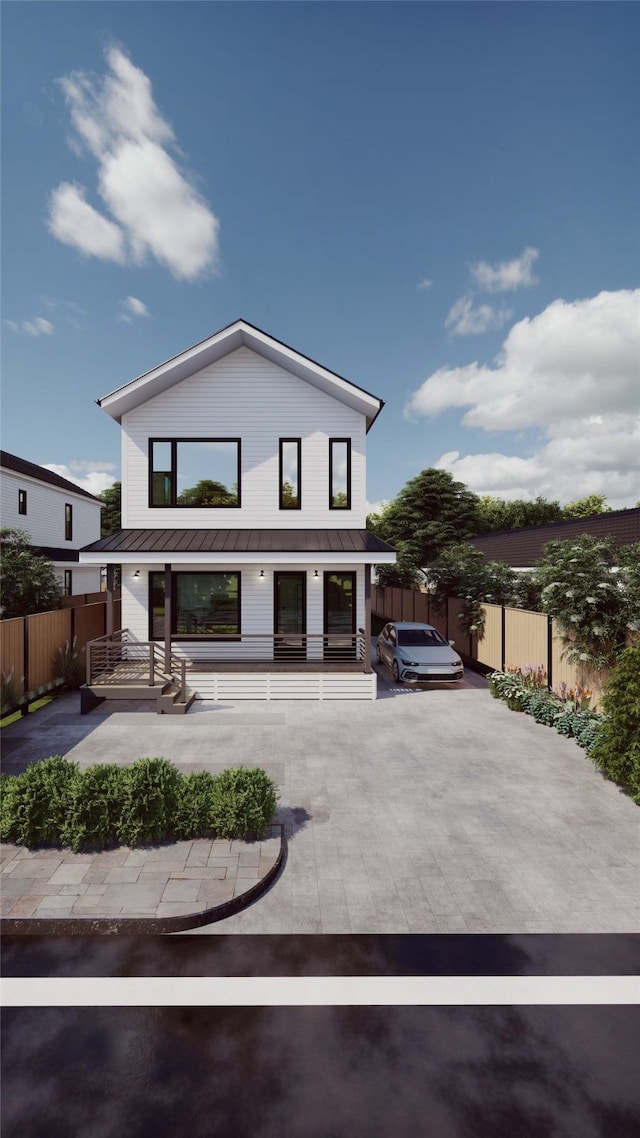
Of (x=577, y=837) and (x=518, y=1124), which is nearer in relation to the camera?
(x=518, y=1124)

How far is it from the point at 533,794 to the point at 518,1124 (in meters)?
4.92

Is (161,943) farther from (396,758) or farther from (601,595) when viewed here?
(601,595)

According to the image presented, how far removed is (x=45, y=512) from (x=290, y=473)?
18.6 m

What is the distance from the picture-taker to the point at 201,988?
163 inches

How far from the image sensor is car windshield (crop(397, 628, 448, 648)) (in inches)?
597

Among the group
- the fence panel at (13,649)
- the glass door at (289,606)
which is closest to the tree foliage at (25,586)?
the fence panel at (13,649)

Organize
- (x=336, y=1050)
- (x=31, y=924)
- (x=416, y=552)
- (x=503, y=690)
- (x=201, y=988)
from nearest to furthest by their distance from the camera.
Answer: (x=336, y=1050) → (x=201, y=988) → (x=31, y=924) → (x=503, y=690) → (x=416, y=552)

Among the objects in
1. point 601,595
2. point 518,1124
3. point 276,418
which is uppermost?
point 276,418

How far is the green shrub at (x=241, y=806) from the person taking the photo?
6078mm

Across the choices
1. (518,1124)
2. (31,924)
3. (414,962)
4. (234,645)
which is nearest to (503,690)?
(234,645)

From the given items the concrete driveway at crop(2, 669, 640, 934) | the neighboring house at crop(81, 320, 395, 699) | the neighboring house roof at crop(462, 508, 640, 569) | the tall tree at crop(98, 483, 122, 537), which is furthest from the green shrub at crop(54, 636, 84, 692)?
the tall tree at crop(98, 483, 122, 537)

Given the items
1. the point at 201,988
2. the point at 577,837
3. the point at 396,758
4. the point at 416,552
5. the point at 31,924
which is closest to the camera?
the point at 201,988

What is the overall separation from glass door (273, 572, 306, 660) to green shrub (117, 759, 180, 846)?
828 cm

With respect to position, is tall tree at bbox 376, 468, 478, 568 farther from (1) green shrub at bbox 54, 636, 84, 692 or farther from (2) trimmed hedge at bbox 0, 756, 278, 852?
(2) trimmed hedge at bbox 0, 756, 278, 852
